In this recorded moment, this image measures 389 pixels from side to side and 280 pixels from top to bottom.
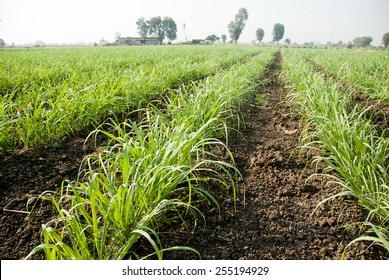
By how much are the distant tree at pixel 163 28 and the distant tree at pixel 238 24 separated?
16921mm

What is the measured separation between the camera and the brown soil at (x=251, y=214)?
1201mm

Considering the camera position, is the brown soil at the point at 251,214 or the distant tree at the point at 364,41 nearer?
the brown soil at the point at 251,214

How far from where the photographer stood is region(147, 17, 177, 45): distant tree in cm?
6188

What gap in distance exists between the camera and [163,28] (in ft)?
211

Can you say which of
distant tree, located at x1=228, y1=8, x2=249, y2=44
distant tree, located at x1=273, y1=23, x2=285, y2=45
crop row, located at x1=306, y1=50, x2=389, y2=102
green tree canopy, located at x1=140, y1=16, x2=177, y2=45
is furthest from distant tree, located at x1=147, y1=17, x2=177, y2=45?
crop row, located at x1=306, y1=50, x2=389, y2=102

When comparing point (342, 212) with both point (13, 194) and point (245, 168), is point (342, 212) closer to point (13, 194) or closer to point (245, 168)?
point (245, 168)

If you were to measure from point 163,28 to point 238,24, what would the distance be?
797 inches

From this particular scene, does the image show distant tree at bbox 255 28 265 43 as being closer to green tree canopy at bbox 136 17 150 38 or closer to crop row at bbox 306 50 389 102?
green tree canopy at bbox 136 17 150 38

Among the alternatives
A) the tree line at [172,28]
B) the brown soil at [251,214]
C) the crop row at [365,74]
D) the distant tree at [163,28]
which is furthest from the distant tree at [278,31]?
the brown soil at [251,214]

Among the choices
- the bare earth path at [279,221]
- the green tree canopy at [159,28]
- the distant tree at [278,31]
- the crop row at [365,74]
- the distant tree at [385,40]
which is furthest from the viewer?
the distant tree at [278,31]

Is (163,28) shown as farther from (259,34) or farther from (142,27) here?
(259,34)

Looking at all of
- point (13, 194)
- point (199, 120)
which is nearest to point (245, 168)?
point (199, 120)

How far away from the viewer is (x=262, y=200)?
1.58 m

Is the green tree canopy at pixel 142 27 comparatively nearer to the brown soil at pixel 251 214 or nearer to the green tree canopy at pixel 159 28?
the green tree canopy at pixel 159 28
